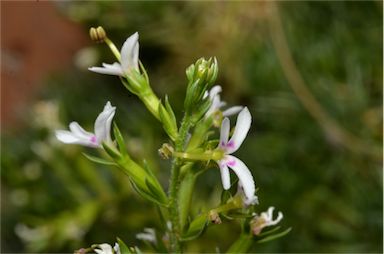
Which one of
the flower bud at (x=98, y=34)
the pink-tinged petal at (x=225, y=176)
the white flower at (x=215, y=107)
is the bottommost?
the pink-tinged petal at (x=225, y=176)

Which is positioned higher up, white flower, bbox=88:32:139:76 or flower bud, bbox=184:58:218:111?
white flower, bbox=88:32:139:76

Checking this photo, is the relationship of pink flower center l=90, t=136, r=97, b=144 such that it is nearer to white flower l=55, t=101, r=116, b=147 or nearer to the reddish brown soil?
white flower l=55, t=101, r=116, b=147

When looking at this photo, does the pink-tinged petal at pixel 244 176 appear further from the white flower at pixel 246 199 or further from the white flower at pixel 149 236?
the white flower at pixel 149 236

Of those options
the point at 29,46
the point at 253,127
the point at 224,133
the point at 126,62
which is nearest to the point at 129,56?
the point at 126,62

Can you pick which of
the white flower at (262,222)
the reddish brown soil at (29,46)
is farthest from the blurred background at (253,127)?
the white flower at (262,222)

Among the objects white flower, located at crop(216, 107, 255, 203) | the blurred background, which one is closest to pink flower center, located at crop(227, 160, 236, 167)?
white flower, located at crop(216, 107, 255, 203)

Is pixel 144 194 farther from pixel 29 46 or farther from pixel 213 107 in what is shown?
pixel 29 46

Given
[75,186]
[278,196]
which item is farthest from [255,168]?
[75,186]

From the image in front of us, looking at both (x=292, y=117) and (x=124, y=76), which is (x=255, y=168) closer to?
(x=292, y=117)
